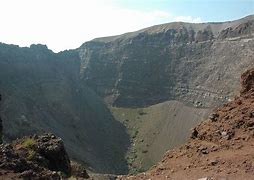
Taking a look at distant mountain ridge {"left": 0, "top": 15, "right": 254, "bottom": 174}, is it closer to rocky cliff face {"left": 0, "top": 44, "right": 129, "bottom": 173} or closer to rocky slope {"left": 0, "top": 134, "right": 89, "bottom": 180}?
rocky cliff face {"left": 0, "top": 44, "right": 129, "bottom": 173}

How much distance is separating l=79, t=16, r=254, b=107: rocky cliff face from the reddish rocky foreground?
102 metres

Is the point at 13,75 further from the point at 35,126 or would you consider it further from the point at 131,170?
the point at 131,170

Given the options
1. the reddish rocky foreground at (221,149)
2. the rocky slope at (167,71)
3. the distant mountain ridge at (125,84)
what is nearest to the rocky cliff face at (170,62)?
the rocky slope at (167,71)

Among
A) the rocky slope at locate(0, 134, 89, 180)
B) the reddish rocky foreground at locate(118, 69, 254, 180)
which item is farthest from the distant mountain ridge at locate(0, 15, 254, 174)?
the reddish rocky foreground at locate(118, 69, 254, 180)

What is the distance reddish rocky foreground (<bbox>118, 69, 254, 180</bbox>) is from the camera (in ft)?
39.2

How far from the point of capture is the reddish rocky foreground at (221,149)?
1196 cm

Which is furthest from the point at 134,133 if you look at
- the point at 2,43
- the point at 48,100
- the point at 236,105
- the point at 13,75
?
the point at 236,105

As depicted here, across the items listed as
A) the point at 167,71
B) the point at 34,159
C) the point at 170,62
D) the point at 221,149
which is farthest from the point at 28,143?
the point at 170,62

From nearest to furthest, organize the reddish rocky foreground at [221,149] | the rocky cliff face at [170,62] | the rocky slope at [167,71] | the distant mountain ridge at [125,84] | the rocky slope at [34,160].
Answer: the rocky slope at [34,160] → the reddish rocky foreground at [221,149] → the distant mountain ridge at [125,84] → the rocky slope at [167,71] → the rocky cliff face at [170,62]

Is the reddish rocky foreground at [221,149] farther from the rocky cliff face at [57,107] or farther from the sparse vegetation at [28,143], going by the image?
the rocky cliff face at [57,107]

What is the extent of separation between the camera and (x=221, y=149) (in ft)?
42.7

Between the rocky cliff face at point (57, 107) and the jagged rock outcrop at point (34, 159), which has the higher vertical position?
the jagged rock outcrop at point (34, 159)

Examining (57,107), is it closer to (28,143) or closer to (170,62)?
(170,62)

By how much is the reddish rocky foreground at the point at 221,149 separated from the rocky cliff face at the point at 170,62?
102 metres
